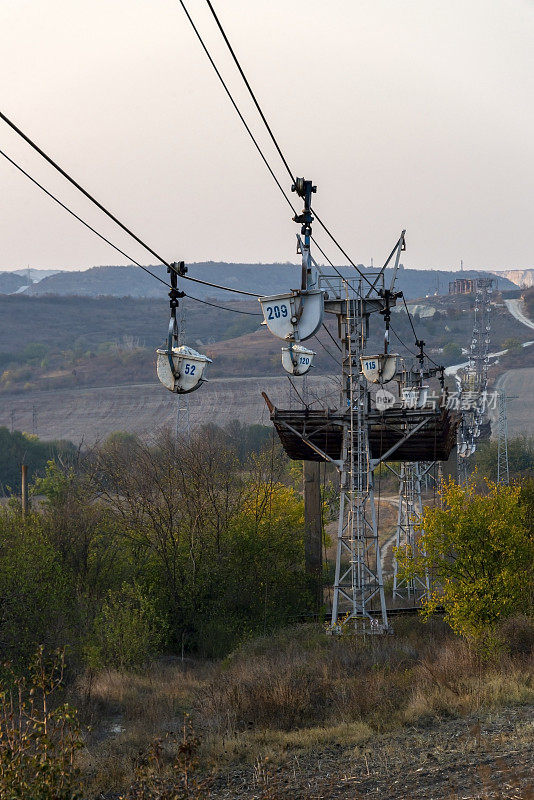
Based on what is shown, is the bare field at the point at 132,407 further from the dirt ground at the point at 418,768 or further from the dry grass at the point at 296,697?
the dirt ground at the point at 418,768

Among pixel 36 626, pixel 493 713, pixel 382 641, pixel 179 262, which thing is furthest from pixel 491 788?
pixel 36 626

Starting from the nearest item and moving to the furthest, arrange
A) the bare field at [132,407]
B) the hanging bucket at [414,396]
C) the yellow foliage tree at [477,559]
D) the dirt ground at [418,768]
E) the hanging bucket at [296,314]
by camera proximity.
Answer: the hanging bucket at [296,314], the dirt ground at [418,768], the yellow foliage tree at [477,559], the hanging bucket at [414,396], the bare field at [132,407]

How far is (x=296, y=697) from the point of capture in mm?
19188

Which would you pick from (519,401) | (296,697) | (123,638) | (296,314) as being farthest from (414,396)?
(519,401)

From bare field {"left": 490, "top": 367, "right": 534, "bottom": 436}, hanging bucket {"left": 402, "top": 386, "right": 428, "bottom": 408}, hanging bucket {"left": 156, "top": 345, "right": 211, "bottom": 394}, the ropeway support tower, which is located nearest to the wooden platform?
the ropeway support tower

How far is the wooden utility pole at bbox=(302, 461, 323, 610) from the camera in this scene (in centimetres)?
3206

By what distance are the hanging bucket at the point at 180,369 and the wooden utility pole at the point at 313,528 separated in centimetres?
1848

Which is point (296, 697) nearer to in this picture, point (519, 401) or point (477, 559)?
point (477, 559)

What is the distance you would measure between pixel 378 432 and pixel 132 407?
138 metres

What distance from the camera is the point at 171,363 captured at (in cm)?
1382

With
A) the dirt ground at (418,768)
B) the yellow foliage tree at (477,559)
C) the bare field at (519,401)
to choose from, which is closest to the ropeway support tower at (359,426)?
the yellow foliage tree at (477,559)

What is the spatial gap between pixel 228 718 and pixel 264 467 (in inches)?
843

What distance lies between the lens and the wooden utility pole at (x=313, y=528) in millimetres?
32062

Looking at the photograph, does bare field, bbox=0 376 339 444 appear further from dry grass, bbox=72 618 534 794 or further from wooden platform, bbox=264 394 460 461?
dry grass, bbox=72 618 534 794
